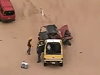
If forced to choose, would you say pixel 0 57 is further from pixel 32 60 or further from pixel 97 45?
pixel 97 45

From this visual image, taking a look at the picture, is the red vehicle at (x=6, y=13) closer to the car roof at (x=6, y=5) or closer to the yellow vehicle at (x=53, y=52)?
the car roof at (x=6, y=5)

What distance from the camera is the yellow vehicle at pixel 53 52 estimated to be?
30125 millimetres

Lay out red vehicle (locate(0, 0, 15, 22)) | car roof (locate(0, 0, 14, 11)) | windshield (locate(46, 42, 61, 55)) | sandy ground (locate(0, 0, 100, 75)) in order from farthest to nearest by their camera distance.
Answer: car roof (locate(0, 0, 14, 11)) < red vehicle (locate(0, 0, 15, 22)) < windshield (locate(46, 42, 61, 55)) < sandy ground (locate(0, 0, 100, 75))

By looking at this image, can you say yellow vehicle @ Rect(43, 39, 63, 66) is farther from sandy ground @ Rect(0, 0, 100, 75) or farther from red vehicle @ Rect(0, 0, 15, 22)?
red vehicle @ Rect(0, 0, 15, 22)

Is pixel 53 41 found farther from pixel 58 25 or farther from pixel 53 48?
pixel 58 25

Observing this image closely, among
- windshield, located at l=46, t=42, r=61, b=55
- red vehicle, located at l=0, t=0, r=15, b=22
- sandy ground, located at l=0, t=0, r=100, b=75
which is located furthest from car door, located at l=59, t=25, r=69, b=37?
red vehicle, located at l=0, t=0, r=15, b=22

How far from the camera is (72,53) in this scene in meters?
32.4

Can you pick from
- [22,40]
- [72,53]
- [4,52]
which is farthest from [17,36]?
[72,53]

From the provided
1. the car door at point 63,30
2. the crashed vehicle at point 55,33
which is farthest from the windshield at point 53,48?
the car door at point 63,30

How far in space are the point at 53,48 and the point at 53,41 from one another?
589 mm

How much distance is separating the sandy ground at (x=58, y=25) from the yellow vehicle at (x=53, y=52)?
65 cm

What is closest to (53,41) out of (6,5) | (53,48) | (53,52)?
(53,48)

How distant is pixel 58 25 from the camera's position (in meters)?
37.3

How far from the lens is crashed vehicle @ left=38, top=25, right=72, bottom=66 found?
30.2 metres
